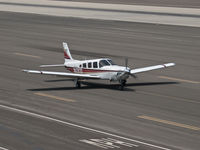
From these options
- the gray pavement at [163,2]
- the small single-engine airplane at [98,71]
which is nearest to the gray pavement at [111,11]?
the gray pavement at [163,2]

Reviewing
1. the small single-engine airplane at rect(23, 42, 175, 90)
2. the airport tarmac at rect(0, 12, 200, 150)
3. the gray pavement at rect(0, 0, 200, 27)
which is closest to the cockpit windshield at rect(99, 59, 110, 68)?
the small single-engine airplane at rect(23, 42, 175, 90)

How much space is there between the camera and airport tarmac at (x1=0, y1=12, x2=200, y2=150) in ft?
82.6

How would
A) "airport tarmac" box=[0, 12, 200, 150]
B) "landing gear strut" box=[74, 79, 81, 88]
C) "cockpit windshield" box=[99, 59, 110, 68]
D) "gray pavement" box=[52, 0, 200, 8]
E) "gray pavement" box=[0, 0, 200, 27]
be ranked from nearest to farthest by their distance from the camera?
"airport tarmac" box=[0, 12, 200, 150] < "cockpit windshield" box=[99, 59, 110, 68] < "landing gear strut" box=[74, 79, 81, 88] < "gray pavement" box=[0, 0, 200, 27] < "gray pavement" box=[52, 0, 200, 8]

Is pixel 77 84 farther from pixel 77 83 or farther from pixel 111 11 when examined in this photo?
pixel 111 11

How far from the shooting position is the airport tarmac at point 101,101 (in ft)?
82.6

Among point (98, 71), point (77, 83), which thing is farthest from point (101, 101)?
point (77, 83)

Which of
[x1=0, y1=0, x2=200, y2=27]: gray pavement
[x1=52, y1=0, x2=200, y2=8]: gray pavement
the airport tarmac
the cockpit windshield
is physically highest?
[x1=52, y1=0, x2=200, y2=8]: gray pavement

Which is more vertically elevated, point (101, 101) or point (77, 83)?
point (77, 83)

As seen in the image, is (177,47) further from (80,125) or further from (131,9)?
(131,9)

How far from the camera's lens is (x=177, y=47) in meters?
57.5

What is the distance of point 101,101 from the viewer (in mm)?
32688

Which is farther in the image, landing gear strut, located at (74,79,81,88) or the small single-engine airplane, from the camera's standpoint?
landing gear strut, located at (74,79,81,88)

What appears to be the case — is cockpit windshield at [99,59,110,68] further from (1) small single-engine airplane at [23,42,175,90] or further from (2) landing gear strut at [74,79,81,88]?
(2) landing gear strut at [74,79,81,88]

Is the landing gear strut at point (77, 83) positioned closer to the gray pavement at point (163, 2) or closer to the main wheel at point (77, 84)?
the main wheel at point (77, 84)
